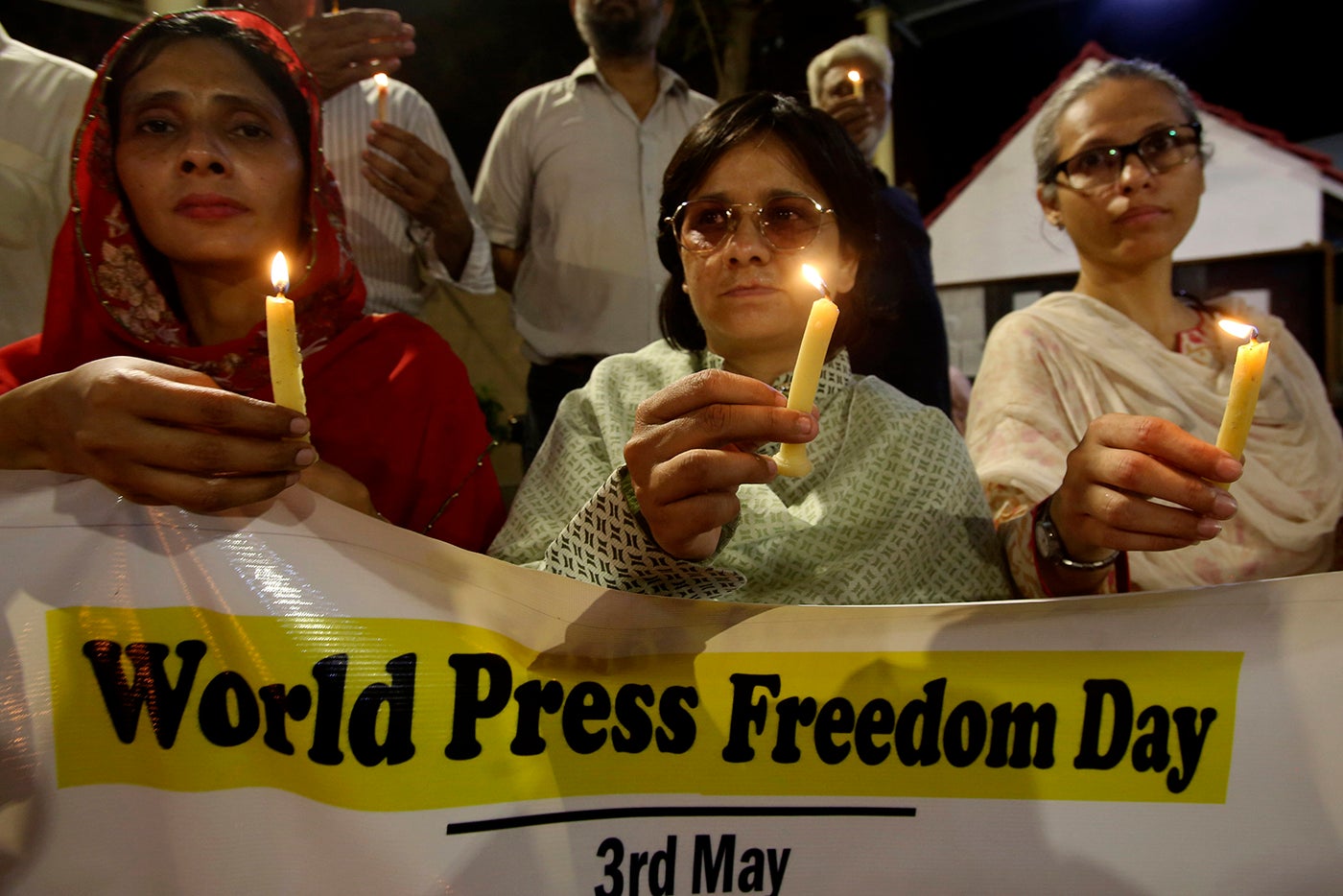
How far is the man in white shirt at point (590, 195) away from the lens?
287 centimetres

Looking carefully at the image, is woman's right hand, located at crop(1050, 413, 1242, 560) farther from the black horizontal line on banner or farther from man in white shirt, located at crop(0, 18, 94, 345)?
man in white shirt, located at crop(0, 18, 94, 345)

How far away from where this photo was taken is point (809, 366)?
0.83 metres

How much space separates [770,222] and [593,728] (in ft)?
3.23

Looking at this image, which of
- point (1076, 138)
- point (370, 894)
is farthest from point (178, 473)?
point (1076, 138)

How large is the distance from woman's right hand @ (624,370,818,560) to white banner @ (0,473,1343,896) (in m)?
0.17

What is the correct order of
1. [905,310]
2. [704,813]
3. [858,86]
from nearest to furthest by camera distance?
[704,813] < [905,310] < [858,86]

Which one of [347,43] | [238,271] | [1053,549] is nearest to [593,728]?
[1053,549]

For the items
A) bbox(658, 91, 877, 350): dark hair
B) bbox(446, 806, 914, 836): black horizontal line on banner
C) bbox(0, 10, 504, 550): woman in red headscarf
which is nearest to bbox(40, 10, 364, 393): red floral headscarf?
bbox(0, 10, 504, 550): woman in red headscarf

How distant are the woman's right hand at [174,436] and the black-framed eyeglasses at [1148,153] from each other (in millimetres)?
1944

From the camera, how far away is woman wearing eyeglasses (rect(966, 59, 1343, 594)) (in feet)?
6.18

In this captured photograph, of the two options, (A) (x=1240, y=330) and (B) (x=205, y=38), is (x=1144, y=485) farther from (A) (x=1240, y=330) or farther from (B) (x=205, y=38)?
(B) (x=205, y=38)

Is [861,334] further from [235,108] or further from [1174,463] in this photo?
[235,108]

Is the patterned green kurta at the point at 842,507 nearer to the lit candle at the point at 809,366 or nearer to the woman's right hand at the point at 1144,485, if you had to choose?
the woman's right hand at the point at 1144,485

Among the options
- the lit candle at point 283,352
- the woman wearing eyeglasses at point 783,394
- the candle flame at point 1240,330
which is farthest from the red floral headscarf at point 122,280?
the candle flame at point 1240,330
